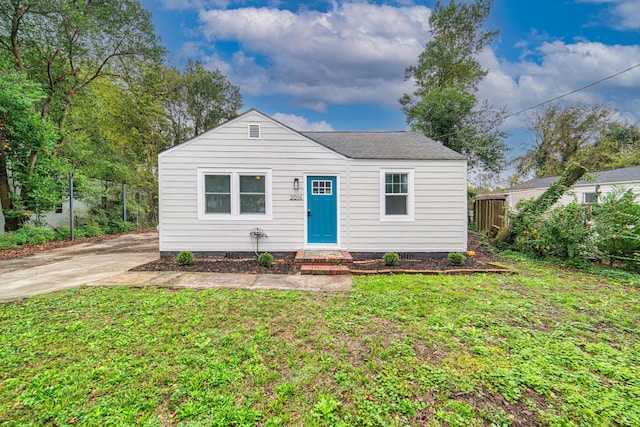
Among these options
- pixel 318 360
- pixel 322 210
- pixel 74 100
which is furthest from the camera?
pixel 74 100

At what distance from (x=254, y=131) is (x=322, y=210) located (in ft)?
9.28

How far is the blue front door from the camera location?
23.2 feet

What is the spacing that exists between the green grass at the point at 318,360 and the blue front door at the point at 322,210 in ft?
9.87

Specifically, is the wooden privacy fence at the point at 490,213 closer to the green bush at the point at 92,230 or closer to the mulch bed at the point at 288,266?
the mulch bed at the point at 288,266

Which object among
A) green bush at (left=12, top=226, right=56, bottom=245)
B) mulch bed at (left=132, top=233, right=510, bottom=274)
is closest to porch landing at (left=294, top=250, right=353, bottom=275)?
mulch bed at (left=132, top=233, right=510, bottom=274)

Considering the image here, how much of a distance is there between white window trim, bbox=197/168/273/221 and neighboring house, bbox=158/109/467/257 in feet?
0.09

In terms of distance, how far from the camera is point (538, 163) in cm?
2197

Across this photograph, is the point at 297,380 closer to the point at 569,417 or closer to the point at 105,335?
the point at 569,417

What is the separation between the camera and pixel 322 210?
7.09m

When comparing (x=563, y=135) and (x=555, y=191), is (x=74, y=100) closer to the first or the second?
(x=555, y=191)

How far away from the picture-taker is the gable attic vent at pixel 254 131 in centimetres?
681

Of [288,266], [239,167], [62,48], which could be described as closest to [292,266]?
[288,266]

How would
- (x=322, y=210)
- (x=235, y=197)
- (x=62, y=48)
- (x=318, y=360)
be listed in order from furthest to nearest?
(x=62, y=48) → (x=322, y=210) → (x=235, y=197) → (x=318, y=360)

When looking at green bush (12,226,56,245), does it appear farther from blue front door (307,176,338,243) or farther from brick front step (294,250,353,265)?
blue front door (307,176,338,243)
